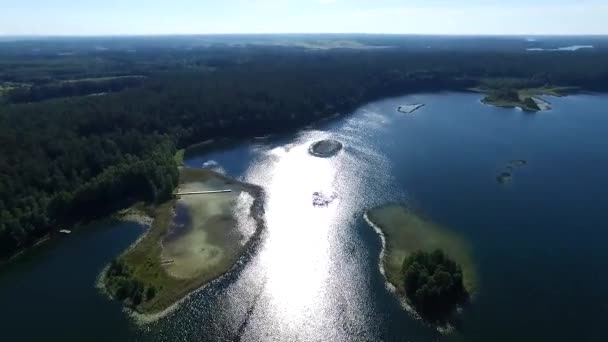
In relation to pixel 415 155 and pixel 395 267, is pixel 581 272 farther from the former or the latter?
pixel 415 155

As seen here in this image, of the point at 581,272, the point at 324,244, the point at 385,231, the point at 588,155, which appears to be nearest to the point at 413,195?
the point at 385,231

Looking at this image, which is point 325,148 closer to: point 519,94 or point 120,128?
point 120,128

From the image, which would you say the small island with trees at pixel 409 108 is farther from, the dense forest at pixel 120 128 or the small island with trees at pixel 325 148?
the small island with trees at pixel 325 148

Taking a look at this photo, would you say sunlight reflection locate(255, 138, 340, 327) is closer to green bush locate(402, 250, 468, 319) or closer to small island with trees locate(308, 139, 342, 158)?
small island with trees locate(308, 139, 342, 158)

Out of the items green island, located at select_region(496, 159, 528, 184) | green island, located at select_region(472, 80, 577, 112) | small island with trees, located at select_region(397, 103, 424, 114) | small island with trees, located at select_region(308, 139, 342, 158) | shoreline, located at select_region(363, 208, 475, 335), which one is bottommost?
small island with trees, located at select_region(397, 103, 424, 114)

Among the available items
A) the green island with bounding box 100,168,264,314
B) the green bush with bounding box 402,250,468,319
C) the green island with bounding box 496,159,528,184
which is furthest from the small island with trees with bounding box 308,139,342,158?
the green bush with bounding box 402,250,468,319

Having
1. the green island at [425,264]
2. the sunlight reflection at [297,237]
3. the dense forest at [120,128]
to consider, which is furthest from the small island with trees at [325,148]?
the green island at [425,264]
